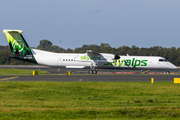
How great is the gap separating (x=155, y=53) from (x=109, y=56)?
60.4 meters

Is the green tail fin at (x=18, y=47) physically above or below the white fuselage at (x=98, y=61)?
above

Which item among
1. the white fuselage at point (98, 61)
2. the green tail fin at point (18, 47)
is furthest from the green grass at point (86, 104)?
the green tail fin at point (18, 47)

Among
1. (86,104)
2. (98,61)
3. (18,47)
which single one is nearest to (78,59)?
(98,61)

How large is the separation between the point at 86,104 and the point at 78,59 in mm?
26730

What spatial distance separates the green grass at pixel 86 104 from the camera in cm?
1134

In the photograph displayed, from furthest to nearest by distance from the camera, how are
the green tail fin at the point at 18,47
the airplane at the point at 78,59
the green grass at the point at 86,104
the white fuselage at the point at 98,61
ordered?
the white fuselage at the point at 98,61 < the airplane at the point at 78,59 < the green tail fin at the point at 18,47 < the green grass at the point at 86,104

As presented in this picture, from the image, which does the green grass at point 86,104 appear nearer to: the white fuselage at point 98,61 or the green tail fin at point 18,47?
the white fuselage at point 98,61

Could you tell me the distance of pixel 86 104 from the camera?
14.8 m

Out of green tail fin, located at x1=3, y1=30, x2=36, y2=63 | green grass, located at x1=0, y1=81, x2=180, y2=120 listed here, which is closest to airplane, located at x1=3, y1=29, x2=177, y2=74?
green tail fin, located at x1=3, y1=30, x2=36, y2=63

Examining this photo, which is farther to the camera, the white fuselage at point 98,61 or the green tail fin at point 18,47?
the white fuselage at point 98,61

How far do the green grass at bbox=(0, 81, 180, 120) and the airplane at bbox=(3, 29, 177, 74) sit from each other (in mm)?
18381

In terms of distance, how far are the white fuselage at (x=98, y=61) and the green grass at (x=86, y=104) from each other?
18.4 metres

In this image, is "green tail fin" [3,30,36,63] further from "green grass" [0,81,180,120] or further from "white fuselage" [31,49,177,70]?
"green grass" [0,81,180,120]

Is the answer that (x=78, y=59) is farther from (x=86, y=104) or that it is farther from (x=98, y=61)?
(x=86, y=104)
